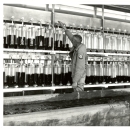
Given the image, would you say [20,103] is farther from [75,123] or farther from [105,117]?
[105,117]

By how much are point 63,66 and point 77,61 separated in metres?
0.22

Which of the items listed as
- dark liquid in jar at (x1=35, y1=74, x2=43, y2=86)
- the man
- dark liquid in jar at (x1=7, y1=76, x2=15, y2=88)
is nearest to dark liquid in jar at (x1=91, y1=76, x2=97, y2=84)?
the man

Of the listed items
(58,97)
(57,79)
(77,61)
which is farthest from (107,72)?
(58,97)

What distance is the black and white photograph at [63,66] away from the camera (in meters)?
1.84

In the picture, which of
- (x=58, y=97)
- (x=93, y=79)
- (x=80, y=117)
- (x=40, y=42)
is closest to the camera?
(x=80, y=117)

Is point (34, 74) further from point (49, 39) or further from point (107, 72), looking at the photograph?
point (107, 72)

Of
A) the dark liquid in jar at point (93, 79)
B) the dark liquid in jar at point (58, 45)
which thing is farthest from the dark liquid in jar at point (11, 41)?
the dark liquid in jar at point (93, 79)

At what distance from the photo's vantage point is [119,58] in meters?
3.87

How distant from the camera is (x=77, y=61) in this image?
9.32 ft

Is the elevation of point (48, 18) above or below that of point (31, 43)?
above

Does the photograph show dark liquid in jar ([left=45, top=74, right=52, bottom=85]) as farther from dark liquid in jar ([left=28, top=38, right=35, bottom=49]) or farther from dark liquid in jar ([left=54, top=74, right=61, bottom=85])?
dark liquid in jar ([left=28, top=38, right=35, bottom=49])

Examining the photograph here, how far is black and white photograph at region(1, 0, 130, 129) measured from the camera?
6.03 ft

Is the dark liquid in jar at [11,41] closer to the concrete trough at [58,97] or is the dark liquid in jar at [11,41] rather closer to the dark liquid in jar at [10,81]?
the dark liquid in jar at [10,81]

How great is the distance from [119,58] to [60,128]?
249 centimetres
